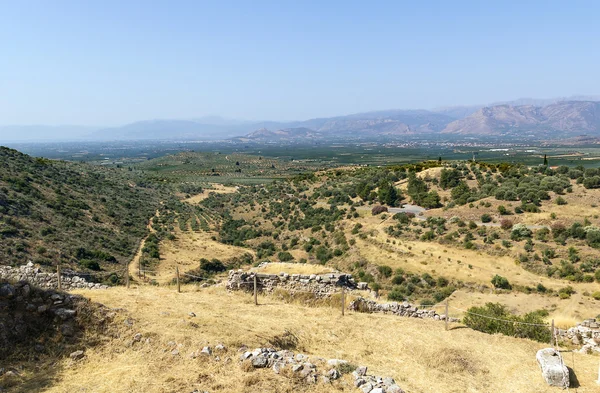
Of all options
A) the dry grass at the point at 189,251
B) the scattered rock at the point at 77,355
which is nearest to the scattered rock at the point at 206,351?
the scattered rock at the point at 77,355

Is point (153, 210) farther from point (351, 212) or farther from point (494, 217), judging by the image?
point (494, 217)

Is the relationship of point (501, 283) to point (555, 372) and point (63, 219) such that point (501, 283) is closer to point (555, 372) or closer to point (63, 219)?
point (555, 372)

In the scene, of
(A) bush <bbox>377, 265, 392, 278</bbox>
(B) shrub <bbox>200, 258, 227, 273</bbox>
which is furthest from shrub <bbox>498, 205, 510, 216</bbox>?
(B) shrub <bbox>200, 258, 227, 273</bbox>

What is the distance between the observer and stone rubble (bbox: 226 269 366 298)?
61.1 feet

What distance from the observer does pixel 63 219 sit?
36.8m

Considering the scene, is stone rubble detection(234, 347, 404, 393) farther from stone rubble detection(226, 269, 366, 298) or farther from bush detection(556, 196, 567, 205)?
bush detection(556, 196, 567, 205)

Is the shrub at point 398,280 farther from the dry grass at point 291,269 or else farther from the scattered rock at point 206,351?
the scattered rock at point 206,351

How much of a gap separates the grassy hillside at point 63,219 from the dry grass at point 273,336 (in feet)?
53.6

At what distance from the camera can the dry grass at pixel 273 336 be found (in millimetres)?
9312

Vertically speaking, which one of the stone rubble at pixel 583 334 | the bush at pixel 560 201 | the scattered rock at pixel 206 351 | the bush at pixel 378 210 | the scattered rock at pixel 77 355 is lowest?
the bush at pixel 378 210

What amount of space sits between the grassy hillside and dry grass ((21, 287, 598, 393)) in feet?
53.6

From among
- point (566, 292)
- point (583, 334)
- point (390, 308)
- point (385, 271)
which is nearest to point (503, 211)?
point (566, 292)

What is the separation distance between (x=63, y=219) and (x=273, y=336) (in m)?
32.9

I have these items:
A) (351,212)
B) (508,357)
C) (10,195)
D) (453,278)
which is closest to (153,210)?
(10,195)
